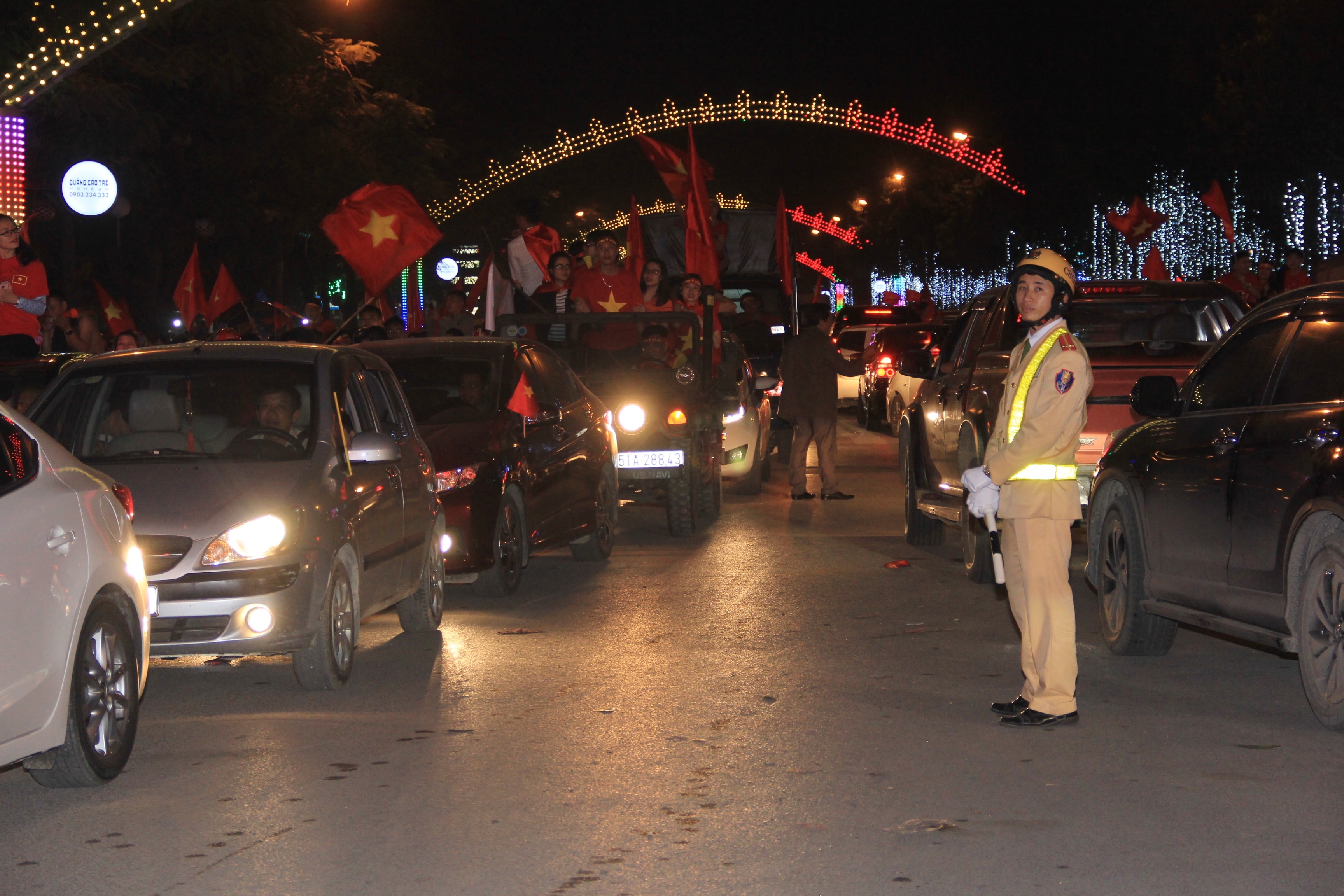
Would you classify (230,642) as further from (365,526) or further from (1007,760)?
(1007,760)

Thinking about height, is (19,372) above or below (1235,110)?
below

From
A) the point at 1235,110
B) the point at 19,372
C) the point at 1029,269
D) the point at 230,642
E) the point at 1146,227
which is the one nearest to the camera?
the point at 1029,269

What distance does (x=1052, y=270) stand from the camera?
6.98 m

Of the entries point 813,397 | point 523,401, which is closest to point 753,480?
point 813,397

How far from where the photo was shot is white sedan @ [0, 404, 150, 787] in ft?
18.2

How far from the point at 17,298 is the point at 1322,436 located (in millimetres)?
9143

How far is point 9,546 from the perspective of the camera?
5523mm

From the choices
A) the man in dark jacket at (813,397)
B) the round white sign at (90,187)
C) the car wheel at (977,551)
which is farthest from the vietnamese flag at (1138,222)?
the car wheel at (977,551)

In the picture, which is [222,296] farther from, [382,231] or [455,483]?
[455,483]

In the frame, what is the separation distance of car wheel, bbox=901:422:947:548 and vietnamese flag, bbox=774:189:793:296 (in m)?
12.5

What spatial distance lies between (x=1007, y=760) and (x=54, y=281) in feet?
99.0

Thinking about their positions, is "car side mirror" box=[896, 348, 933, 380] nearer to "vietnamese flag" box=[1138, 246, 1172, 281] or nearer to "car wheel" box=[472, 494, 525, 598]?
"car wheel" box=[472, 494, 525, 598]

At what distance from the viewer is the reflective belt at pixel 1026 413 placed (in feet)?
22.8

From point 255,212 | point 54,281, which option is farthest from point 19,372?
point 255,212
